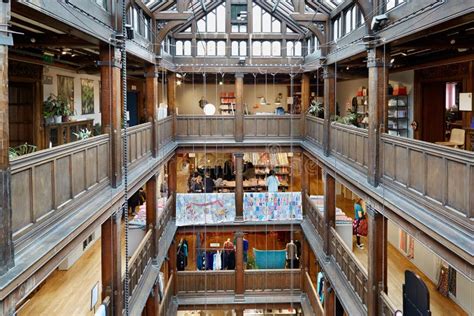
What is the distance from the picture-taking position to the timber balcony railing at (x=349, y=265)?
390 inches

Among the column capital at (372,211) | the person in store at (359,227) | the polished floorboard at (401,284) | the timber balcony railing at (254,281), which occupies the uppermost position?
the column capital at (372,211)

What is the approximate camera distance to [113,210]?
8078mm

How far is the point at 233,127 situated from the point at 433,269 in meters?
7.94

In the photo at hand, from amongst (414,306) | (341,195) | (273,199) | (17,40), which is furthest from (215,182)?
(414,306)

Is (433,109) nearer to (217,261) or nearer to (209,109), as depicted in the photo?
(209,109)

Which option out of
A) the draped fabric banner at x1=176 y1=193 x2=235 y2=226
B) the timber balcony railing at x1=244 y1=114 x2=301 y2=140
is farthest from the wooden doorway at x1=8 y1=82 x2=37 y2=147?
Answer: the timber balcony railing at x1=244 y1=114 x2=301 y2=140

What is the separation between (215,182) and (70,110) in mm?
8918

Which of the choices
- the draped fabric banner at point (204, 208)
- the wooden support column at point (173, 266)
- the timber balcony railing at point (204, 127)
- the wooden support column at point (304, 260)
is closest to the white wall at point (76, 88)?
the timber balcony railing at point (204, 127)

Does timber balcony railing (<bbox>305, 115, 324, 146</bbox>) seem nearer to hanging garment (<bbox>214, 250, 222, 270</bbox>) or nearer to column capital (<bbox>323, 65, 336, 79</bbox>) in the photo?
column capital (<bbox>323, 65, 336, 79</bbox>)

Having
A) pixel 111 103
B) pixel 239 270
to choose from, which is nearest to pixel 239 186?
pixel 239 270

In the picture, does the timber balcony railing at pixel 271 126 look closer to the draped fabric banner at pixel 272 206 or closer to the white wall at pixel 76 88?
the draped fabric banner at pixel 272 206

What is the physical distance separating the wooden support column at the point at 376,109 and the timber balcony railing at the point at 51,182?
4.80 metres

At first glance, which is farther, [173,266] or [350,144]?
[173,266]

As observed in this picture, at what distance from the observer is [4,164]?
4.20 meters
